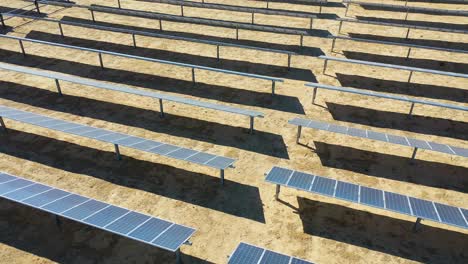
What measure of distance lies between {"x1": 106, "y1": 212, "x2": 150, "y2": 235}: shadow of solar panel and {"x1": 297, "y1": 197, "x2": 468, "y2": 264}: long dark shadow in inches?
190

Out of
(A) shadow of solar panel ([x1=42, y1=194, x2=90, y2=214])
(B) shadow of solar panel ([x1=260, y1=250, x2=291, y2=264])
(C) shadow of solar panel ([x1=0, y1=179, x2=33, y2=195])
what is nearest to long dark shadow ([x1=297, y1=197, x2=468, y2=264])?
(B) shadow of solar panel ([x1=260, y1=250, x2=291, y2=264])

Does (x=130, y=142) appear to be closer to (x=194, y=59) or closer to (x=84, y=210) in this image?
(x=84, y=210)

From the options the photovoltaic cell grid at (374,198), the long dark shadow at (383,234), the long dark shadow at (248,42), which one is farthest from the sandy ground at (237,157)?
the photovoltaic cell grid at (374,198)

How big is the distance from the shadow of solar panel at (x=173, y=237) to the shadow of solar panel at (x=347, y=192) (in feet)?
14.7

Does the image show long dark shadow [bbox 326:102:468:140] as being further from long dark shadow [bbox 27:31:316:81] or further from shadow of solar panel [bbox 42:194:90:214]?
shadow of solar panel [bbox 42:194:90:214]

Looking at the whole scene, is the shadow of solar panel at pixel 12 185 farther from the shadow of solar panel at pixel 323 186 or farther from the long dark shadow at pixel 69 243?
the shadow of solar panel at pixel 323 186

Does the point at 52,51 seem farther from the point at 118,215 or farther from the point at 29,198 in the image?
the point at 118,215

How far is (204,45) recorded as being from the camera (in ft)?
70.0

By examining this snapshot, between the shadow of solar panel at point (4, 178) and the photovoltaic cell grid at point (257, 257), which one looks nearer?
the photovoltaic cell grid at point (257, 257)

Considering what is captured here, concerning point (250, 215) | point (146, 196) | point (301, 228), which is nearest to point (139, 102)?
point (146, 196)

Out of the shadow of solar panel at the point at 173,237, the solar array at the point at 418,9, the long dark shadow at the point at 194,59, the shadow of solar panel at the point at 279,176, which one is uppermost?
the solar array at the point at 418,9

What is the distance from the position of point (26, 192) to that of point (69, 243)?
6.51 feet

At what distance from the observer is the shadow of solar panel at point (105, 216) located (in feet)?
30.2

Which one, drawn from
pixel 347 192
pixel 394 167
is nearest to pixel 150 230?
pixel 347 192
